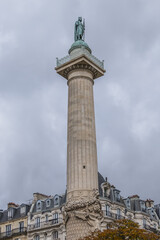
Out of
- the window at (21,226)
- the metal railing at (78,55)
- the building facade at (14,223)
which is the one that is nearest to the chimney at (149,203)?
the building facade at (14,223)

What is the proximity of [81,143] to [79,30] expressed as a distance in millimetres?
13900

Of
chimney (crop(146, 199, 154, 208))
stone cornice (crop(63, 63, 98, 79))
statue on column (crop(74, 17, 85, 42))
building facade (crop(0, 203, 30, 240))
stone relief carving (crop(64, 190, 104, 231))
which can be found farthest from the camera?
chimney (crop(146, 199, 154, 208))

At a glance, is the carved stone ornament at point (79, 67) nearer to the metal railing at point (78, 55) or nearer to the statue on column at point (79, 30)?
the metal railing at point (78, 55)

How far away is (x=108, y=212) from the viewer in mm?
60094

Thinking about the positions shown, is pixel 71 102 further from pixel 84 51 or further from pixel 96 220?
pixel 96 220

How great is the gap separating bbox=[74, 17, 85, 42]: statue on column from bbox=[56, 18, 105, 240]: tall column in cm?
6

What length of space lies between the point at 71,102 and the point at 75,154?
17.8 feet

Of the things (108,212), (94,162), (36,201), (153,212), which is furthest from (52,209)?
(94,162)

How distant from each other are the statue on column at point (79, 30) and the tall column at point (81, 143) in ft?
0.21

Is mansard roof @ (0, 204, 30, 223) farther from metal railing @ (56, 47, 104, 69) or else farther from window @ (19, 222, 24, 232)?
metal railing @ (56, 47, 104, 69)

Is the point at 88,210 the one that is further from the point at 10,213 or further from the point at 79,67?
the point at 10,213

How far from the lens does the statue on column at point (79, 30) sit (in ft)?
138

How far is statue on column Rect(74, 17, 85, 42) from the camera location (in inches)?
1656

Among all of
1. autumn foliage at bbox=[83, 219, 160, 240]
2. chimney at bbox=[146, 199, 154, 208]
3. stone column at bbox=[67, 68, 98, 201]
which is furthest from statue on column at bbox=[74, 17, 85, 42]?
chimney at bbox=[146, 199, 154, 208]
